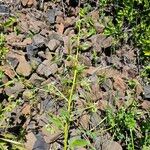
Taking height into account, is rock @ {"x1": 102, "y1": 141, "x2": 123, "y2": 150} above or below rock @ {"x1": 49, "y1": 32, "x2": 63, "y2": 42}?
below

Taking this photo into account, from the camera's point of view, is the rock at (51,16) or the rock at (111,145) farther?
the rock at (51,16)

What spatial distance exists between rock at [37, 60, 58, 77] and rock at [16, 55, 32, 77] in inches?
3.7

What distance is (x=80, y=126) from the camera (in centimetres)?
352

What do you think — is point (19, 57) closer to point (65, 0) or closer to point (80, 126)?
point (80, 126)

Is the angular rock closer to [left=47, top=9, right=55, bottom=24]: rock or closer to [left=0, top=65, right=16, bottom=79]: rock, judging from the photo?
[left=0, top=65, right=16, bottom=79]: rock

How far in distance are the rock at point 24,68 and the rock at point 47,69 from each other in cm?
9

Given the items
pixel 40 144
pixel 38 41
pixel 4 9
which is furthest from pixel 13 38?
pixel 40 144

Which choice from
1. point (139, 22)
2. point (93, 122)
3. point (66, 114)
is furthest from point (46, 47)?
point (66, 114)

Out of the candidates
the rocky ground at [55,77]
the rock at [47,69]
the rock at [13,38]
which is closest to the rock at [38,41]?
the rocky ground at [55,77]

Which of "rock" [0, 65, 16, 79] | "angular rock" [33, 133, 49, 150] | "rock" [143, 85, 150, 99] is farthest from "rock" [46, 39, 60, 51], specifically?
"angular rock" [33, 133, 49, 150]

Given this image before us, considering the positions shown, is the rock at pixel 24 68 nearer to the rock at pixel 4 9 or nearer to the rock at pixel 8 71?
the rock at pixel 8 71

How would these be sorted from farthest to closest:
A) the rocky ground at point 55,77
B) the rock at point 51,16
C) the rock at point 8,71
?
the rock at point 51,16 < the rock at point 8,71 < the rocky ground at point 55,77

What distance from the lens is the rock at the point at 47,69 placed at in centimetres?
386

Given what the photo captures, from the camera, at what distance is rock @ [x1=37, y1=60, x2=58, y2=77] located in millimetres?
3864
